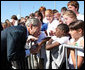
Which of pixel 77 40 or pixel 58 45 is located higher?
pixel 77 40

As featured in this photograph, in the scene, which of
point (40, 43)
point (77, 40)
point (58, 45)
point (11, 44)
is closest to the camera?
point (11, 44)

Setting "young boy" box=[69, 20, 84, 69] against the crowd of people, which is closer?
the crowd of people

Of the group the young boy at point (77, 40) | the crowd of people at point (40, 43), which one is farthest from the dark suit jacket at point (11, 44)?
the young boy at point (77, 40)

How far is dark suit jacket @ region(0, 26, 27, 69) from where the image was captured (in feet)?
8.83

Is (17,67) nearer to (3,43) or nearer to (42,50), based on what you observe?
(3,43)

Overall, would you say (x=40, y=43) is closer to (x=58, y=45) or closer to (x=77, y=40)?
(x=58, y=45)

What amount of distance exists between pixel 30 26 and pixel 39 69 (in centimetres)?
101

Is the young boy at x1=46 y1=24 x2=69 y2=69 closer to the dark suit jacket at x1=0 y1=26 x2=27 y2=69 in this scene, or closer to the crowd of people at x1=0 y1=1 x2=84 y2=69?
the crowd of people at x1=0 y1=1 x2=84 y2=69

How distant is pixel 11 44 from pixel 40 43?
995mm

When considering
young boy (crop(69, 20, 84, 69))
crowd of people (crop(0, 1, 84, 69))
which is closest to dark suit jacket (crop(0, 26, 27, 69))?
crowd of people (crop(0, 1, 84, 69))

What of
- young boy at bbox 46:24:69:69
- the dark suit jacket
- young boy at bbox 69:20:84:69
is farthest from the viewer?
young boy at bbox 46:24:69:69

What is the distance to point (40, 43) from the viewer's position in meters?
3.60

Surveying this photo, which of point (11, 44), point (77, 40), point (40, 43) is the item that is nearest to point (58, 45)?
point (40, 43)

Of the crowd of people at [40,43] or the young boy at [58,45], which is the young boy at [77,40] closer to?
the crowd of people at [40,43]
